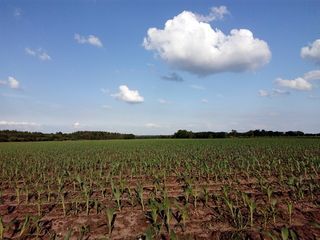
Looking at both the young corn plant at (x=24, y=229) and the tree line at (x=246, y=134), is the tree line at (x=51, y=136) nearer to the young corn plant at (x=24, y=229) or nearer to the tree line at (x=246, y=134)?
the tree line at (x=246, y=134)

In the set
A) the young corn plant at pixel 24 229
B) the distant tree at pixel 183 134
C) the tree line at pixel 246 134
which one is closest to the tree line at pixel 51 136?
the distant tree at pixel 183 134

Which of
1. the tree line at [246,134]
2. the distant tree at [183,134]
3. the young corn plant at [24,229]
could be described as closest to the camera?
the young corn plant at [24,229]

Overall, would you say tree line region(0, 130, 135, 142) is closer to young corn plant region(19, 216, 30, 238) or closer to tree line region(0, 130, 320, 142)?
tree line region(0, 130, 320, 142)

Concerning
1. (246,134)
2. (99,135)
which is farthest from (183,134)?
(99,135)

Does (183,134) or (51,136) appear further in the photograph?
(183,134)

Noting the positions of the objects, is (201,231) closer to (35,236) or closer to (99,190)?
(35,236)

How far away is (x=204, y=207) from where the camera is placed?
287 inches

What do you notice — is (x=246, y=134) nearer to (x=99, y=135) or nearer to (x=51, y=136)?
(x=99, y=135)

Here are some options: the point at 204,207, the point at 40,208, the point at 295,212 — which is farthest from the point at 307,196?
the point at 40,208

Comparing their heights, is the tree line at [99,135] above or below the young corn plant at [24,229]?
above

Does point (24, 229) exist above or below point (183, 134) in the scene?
below

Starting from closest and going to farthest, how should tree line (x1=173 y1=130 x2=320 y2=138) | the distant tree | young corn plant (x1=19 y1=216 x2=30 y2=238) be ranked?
young corn plant (x1=19 y1=216 x2=30 y2=238), tree line (x1=173 y1=130 x2=320 y2=138), the distant tree

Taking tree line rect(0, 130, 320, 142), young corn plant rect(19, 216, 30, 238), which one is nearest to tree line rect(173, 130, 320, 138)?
tree line rect(0, 130, 320, 142)

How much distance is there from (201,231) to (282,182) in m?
5.51
